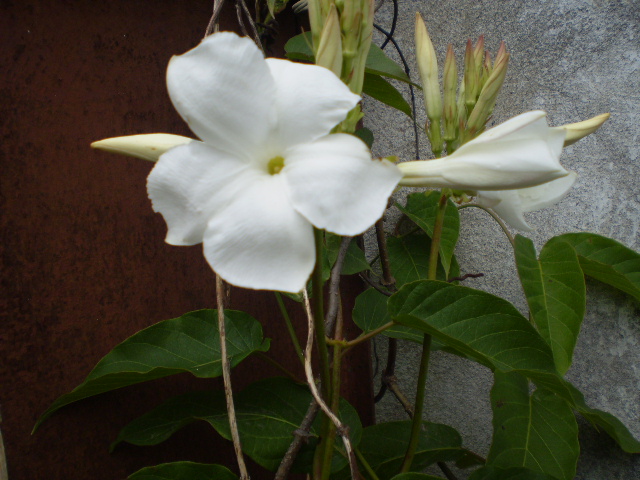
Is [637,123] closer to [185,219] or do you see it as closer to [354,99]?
[354,99]

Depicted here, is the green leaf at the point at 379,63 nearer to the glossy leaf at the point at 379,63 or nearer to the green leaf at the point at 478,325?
the glossy leaf at the point at 379,63

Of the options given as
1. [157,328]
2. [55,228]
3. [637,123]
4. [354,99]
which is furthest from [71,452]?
[637,123]

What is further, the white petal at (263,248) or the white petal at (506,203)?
the white petal at (506,203)

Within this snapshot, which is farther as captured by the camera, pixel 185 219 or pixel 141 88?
pixel 141 88

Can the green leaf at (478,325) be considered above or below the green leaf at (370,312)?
above

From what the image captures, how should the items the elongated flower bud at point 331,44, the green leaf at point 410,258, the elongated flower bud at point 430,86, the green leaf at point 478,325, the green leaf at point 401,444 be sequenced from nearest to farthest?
the elongated flower bud at point 331,44 < the green leaf at point 478,325 < the elongated flower bud at point 430,86 < the green leaf at point 401,444 < the green leaf at point 410,258

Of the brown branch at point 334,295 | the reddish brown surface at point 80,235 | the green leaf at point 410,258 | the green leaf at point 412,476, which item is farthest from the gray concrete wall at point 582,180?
the reddish brown surface at point 80,235

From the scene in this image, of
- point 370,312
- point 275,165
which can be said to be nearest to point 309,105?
point 275,165

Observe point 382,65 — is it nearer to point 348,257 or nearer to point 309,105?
point 348,257
